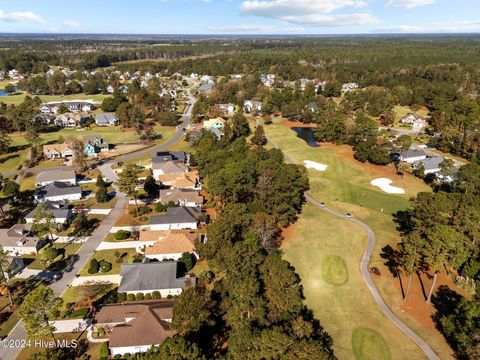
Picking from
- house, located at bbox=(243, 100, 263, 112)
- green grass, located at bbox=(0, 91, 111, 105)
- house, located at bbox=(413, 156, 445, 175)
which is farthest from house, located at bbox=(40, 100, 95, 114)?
house, located at bbox=(413, 156, 445, 175)

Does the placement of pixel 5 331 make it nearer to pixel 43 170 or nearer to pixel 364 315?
pixel 364 315

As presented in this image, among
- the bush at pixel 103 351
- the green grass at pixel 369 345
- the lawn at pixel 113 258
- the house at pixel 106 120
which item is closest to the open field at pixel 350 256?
the green grass at pixel 369 345

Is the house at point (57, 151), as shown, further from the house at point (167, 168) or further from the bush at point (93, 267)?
the bush at point (93, 267)

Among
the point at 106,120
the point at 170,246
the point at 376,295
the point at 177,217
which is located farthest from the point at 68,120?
the point at 376,295

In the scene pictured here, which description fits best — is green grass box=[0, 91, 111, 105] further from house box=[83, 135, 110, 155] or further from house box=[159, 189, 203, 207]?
house box=[159, 189, 203, 207]

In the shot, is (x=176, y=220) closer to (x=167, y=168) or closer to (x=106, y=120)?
(x=167, y=168)
